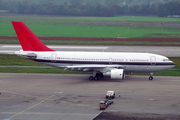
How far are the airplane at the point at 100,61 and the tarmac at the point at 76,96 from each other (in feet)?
4.85

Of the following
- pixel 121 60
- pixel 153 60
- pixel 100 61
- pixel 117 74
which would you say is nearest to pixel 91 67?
pixel 100 61

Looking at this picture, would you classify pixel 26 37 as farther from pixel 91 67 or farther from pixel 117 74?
pixel 117 74

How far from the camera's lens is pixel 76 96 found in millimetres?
38906

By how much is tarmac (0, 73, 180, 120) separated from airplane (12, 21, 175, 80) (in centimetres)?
148

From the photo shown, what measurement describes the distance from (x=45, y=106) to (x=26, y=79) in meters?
14.9

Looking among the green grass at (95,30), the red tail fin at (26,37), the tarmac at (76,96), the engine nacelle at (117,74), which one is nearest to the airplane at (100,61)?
the red tail fin at (26,37)

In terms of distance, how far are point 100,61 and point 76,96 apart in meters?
11.2

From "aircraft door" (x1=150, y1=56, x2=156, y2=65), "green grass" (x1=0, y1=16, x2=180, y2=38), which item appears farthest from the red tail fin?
"green grass" (x1=0, y1=16, x2=180, y2=38)

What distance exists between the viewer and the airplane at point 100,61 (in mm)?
48562

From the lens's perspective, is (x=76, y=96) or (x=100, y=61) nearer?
(x=76, y=96)

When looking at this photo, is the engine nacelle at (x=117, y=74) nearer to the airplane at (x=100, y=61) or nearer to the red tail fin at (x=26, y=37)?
the airplane at (x=100, y=61)

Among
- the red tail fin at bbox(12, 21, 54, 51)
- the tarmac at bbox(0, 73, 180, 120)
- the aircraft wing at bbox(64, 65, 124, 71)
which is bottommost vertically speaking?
the tarmac at bbox(0, 73, 180, 120)

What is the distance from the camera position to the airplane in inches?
1912

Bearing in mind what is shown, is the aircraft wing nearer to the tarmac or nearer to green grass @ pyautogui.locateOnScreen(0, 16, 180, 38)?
the tarmac
